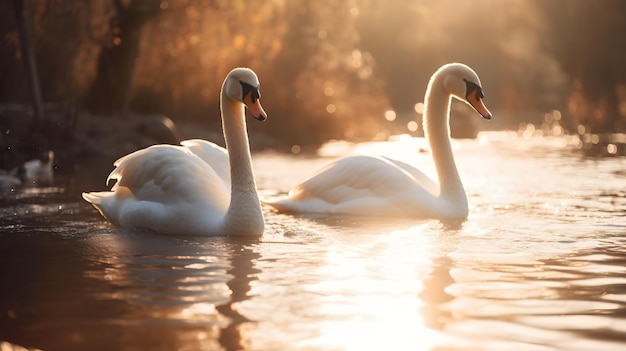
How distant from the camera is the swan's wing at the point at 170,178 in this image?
8305mm

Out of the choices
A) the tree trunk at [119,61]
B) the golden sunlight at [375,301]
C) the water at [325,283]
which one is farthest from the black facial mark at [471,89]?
the tree trunk at [119,61]

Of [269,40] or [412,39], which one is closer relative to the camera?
[269,40]

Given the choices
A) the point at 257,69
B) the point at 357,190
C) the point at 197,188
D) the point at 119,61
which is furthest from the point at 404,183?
the point at 257,69

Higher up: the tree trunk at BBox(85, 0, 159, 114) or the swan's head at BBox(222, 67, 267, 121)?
the tree trunk at BBox(85, 0, 159, 114)

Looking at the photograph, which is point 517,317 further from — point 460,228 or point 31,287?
point 460,228

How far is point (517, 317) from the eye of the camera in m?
5.21

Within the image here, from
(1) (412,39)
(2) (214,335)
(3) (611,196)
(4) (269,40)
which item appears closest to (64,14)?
(4) (269,40)

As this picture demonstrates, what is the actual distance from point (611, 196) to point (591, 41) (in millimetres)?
18407

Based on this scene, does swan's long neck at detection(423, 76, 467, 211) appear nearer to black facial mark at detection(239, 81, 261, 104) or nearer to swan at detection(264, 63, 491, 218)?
swan at detection(264, 63, 491, 218)

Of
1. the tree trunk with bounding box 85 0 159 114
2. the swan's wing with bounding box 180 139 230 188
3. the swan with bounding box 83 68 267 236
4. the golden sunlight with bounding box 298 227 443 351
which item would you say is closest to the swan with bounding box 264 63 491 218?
the swan's wing with bounding box 180 139 230 188

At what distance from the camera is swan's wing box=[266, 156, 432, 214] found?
9.66 meters

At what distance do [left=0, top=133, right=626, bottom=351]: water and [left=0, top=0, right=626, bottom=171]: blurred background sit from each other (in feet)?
27.9

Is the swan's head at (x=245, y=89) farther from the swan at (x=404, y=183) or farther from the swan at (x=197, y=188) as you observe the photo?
the swan at (x=404, y=183)

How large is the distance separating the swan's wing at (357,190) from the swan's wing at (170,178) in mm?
1505
